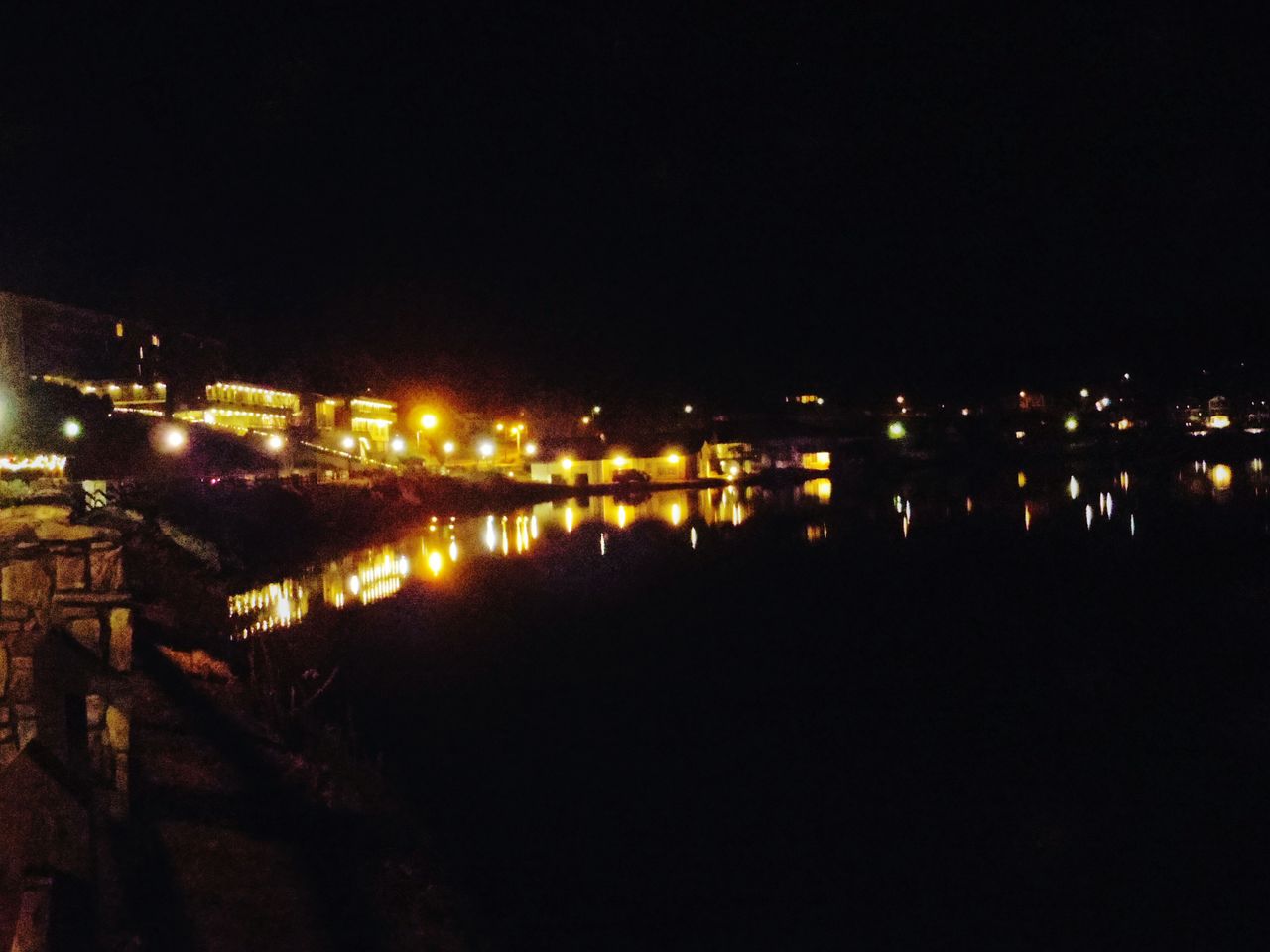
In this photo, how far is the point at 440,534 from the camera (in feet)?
103

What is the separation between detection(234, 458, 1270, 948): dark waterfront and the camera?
588 centimetres

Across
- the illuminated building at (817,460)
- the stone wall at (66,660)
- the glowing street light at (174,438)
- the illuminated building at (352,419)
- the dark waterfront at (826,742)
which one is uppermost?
the illuminated building at (352,419)

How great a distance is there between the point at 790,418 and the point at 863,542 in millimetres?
54525

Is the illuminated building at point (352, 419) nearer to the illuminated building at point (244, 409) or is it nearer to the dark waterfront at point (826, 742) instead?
Result: the illuminated building at point (244, 409)

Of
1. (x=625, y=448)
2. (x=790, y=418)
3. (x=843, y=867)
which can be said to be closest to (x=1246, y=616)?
(x=843, y=867)

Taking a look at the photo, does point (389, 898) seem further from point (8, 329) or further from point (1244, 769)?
point (8, 329)

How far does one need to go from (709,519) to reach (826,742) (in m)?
26.4

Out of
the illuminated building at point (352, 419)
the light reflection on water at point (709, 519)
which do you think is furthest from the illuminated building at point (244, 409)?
the light reflection on water at point (709, 519)

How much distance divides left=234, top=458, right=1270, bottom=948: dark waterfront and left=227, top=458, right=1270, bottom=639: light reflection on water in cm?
53

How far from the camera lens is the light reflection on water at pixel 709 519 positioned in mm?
19328

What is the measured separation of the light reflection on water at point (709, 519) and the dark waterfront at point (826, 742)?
527 millimetres

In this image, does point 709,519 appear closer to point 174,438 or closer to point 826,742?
point 174,438

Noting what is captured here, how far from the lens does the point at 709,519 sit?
116 ft

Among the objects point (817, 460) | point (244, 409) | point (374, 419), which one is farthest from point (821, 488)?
point (244, 409)
